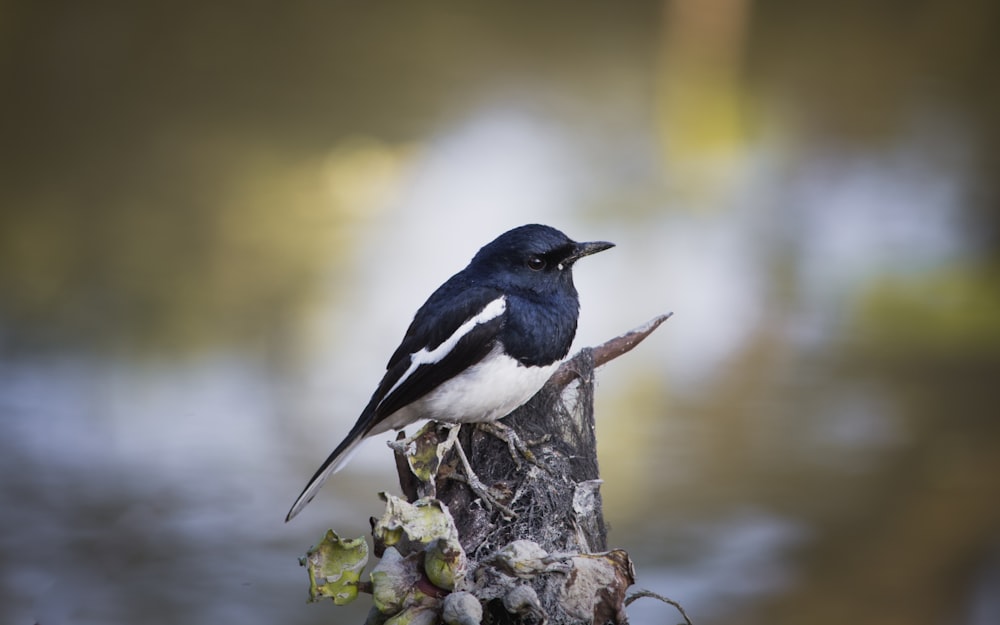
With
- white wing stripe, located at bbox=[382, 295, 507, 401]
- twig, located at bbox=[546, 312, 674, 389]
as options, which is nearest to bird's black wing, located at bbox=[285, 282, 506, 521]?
white wing stripe, located at bbox=[382, 295, 507, 401]

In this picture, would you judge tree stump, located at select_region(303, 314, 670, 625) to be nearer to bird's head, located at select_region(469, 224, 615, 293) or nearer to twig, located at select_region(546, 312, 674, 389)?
twig, located at select_region(546, 312, 674, 389)

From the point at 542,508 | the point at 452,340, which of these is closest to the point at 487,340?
the point at 452,340

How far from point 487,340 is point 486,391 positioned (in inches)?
5.2

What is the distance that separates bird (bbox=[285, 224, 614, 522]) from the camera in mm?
1387

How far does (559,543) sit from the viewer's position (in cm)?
111

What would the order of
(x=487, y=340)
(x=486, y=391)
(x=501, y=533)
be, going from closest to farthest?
1. (x=501, y=533)
2. (x=486, y=391)
3. (x=487, y=340)

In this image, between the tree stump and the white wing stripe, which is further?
the white wing stripe

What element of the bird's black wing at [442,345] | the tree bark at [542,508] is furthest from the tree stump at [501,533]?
the bird's black wing at [442,345]

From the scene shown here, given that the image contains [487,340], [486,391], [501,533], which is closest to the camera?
[501,533]

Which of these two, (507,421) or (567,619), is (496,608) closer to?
(567,619)

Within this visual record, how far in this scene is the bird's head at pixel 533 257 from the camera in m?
1.49

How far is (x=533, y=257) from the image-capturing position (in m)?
1.51

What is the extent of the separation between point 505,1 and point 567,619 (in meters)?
2.76

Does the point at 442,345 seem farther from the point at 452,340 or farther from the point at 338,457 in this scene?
the point at 338,457
